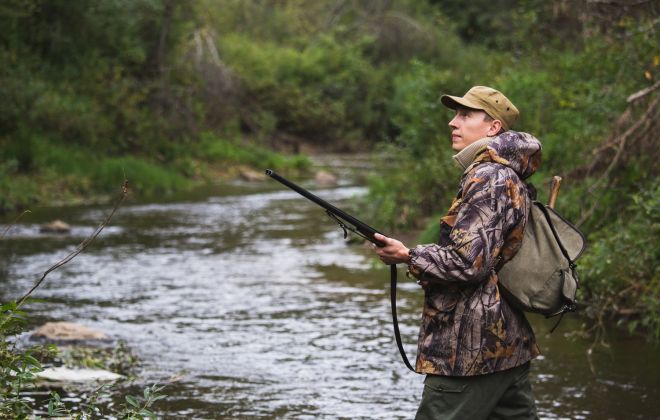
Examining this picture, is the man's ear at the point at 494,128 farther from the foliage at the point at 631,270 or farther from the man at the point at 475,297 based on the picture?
the foliage at the point at 631,270

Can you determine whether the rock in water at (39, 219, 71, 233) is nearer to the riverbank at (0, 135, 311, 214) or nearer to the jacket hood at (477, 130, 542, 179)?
the riverbank at (0, 135, 311, 214)

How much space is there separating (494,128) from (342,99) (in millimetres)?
38531

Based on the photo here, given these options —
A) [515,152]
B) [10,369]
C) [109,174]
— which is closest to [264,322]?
[10,369]

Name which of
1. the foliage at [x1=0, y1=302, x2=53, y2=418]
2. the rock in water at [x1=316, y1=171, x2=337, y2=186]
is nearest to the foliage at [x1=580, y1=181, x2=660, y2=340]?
the foliage at [x1=0, y1=302, x2=53, y2=418]

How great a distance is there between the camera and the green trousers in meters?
3.99

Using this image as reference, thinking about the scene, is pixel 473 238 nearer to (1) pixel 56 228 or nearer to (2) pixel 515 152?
(2) pixel 515 152

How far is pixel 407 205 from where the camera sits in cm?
1560

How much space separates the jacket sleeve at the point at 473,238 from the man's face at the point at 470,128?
0.82 ft

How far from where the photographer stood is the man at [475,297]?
3.91m

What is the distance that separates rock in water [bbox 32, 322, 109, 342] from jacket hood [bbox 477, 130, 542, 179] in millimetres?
5276

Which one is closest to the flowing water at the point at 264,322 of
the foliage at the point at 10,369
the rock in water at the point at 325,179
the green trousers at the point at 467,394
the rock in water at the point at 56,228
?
the rock in water at the point at 56,228

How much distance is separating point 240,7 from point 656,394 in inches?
1780

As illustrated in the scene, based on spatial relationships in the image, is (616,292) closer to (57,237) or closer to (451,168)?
(451,168)

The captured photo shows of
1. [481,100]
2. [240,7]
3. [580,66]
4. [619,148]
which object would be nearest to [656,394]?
[619,148]
